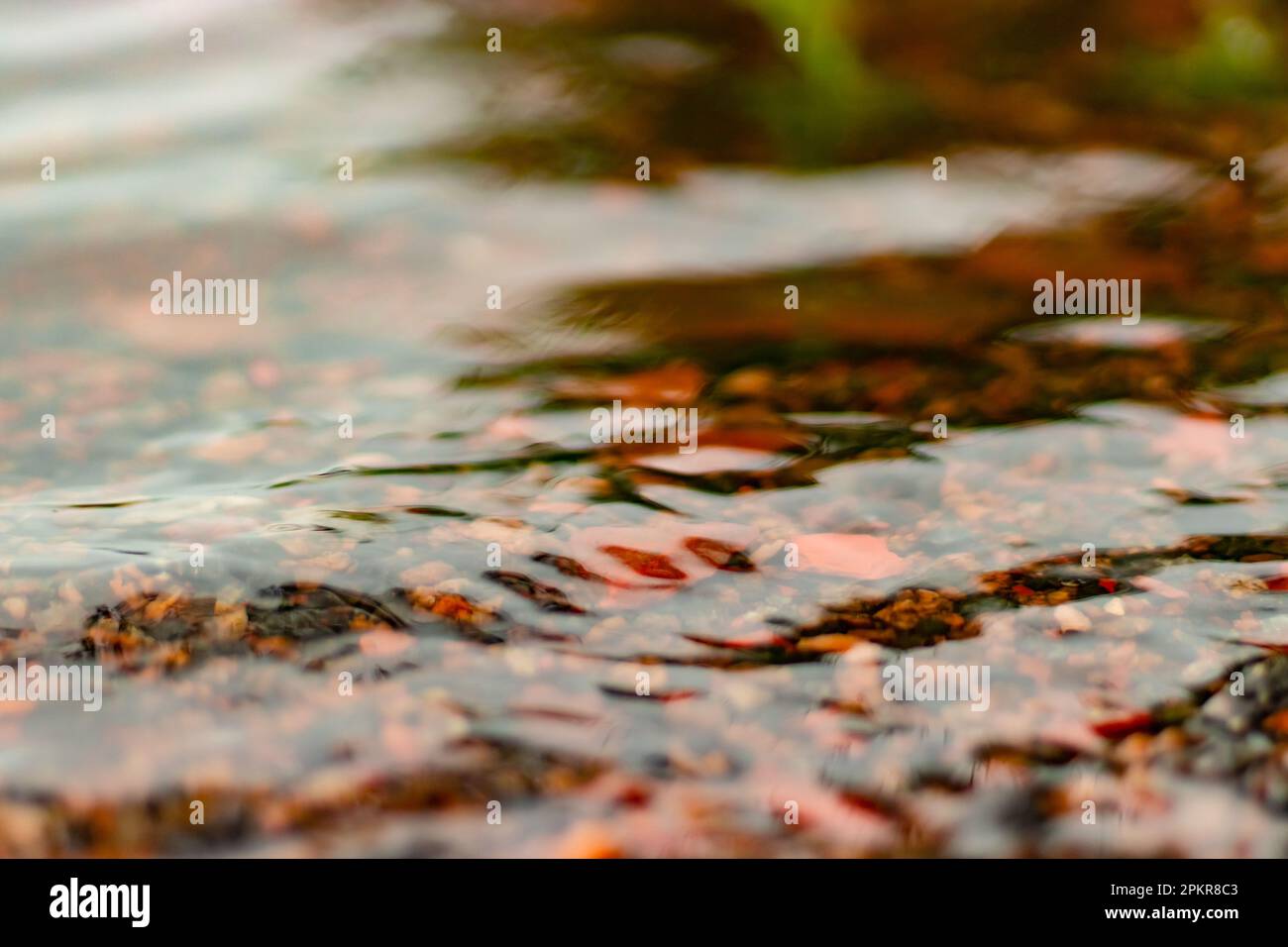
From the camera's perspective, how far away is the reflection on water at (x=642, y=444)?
2355 millimetres

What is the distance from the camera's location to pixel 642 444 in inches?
132

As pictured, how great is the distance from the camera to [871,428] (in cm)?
341

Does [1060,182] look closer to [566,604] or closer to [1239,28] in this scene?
[1239,28]

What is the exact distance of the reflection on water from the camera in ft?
7.73

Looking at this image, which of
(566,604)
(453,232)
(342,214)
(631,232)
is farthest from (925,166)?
(566,604)

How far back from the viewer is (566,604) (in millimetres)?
2736

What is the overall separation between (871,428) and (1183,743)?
4.26ft

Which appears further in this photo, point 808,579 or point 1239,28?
point 1239,28

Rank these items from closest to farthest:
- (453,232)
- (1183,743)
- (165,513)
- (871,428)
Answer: (1183,743), (165,513), (871,428), (453,232)
